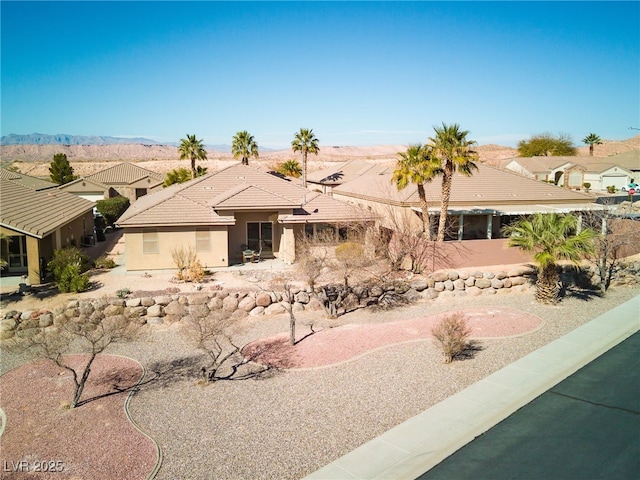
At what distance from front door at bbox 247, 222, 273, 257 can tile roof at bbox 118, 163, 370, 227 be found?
6.18ft

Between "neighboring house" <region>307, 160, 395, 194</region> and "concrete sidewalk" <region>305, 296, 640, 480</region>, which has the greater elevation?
"neighboring house" <region>307, 160, 395, 194</region>

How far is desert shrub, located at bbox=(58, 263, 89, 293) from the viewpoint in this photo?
20.3 meters

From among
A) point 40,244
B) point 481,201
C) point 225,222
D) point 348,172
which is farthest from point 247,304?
point 348,172

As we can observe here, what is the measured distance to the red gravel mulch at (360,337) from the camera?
50.9 ft

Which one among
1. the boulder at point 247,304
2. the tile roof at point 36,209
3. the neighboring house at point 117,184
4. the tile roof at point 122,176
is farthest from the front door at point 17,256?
the tile roof at point 122,176

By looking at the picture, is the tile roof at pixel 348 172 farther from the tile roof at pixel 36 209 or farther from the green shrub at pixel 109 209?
the tile roof at pixel 36 209

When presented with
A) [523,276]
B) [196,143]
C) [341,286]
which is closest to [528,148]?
[196,143]

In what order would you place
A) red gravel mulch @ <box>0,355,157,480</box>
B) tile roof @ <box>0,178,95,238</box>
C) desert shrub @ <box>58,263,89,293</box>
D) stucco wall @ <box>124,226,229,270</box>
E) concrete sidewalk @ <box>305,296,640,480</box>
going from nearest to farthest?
concrete sidewalk @ <box>305,296,640,480</box>, red gravel mulch @ <box>0,355,157,480</box>, desert shrub @ <box>58,263,89,293</box>, tile roof @ <box>0,178,95,238</box>, stucco wall @ <box>124,226,229,270</box>

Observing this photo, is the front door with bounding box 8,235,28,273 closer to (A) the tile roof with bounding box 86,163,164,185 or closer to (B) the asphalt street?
(B) the asphalt street

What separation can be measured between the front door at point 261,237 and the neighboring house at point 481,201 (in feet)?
21.5

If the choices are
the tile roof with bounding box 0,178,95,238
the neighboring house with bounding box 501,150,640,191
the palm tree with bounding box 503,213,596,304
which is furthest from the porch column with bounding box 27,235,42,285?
the neighboring house with bounding box 501,150,640,191

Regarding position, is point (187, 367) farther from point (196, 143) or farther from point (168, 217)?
point (196, 143)

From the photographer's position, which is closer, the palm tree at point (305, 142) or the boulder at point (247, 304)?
the boulder at point (247, 304)

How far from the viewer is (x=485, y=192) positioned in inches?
1203
